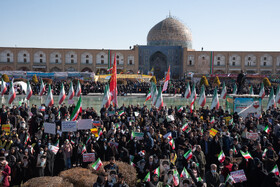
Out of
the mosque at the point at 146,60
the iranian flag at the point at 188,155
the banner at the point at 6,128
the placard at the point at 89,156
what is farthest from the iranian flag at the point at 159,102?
the mosque at the point at 146,60

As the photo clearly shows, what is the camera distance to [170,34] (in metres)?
52.8

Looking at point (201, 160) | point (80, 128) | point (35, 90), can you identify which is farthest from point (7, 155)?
point (35, 90)

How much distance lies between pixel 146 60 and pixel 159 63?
222 cm

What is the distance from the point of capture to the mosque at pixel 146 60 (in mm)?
49844

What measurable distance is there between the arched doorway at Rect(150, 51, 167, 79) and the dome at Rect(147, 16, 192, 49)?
3.21 metres

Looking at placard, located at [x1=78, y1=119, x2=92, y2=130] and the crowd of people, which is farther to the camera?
placard, located at [x1=78, y1=119, x2=92, y2=130]

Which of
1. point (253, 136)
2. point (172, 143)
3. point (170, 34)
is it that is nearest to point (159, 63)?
point (170, 34)

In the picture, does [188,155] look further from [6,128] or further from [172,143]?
[6,128]

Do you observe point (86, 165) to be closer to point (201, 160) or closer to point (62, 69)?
point (201, 160)

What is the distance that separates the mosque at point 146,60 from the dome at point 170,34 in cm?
252

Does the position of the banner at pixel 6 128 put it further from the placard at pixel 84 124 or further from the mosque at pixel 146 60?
the mosque at pixel 146 60

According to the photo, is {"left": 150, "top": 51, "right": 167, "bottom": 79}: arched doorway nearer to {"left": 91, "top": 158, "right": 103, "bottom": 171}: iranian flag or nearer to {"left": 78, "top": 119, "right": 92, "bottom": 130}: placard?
{"left": 78, "top": 119, "right": 92, "bottom": 130}: placard

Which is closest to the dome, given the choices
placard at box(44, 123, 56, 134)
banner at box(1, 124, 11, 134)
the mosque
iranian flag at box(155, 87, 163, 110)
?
the mosque

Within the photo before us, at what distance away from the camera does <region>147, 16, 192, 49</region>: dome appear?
5272cm
